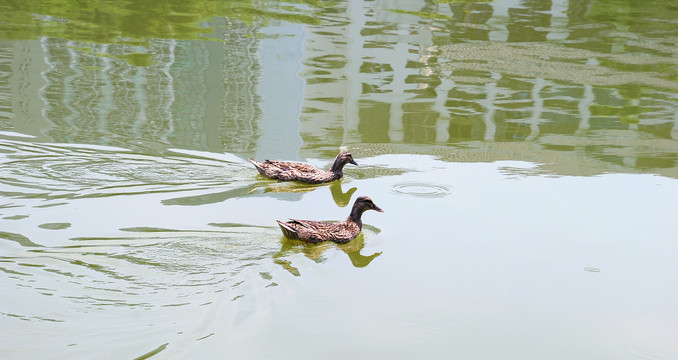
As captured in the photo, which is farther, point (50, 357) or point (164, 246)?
point (164, 246)

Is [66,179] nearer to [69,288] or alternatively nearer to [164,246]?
[164,246]

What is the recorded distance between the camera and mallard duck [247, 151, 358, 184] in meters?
11.0

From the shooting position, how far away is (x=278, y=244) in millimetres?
8555

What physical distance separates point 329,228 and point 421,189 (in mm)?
2129

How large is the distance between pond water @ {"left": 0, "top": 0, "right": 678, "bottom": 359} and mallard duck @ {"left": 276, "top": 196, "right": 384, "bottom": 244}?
0.41ft

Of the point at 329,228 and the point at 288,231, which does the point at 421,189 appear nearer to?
the point at 329,228

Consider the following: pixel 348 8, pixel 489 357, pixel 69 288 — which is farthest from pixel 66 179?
pixel 348 8

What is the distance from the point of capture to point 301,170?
11.2m


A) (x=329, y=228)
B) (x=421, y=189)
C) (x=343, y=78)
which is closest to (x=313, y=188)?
(x=421, y=189)

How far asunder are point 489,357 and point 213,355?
1.95 m

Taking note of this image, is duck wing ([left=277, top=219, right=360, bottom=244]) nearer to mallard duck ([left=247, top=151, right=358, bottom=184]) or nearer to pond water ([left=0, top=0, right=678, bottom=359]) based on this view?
pond water ([left=0, top=0, right=678, bottom=359])

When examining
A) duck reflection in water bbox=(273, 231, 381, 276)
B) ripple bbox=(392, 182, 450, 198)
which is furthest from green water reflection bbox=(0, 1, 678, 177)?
duck reflection in water bbox=(273, 231, 381, 276)

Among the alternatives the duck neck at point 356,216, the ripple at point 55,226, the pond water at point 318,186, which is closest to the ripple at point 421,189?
the pond water at point 318,186

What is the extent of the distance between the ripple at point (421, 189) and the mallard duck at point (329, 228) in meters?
1.15
